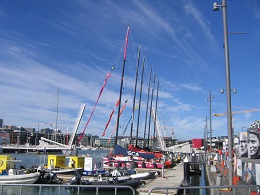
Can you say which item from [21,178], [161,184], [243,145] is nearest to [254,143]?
[243,145]

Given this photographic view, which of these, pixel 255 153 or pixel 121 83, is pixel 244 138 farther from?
pixel 121 83

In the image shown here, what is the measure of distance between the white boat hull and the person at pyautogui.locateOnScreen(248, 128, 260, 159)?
22362mm

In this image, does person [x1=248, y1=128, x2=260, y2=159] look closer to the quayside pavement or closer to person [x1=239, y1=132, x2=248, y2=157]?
person [x1=239, y1=132, x2=248, y2=157]

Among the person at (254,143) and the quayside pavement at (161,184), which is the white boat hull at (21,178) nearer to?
the quayside pavement at (161,184)

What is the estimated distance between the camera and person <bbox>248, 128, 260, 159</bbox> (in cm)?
3157

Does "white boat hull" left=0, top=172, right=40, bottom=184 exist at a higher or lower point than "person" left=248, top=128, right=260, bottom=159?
lower

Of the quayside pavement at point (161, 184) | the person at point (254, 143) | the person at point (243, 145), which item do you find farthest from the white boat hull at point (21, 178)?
the person at point (243, 145)

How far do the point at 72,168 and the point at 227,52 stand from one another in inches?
1008

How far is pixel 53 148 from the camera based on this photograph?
531 feet

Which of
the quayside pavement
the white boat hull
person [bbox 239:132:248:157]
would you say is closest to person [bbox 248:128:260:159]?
person [bbox 239:132:248:157]

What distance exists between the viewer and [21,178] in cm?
2919

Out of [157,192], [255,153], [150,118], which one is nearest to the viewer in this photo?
[157,192]

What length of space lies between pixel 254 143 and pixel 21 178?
78.9ft

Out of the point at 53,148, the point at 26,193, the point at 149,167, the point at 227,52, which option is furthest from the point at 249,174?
the point at 53,148
